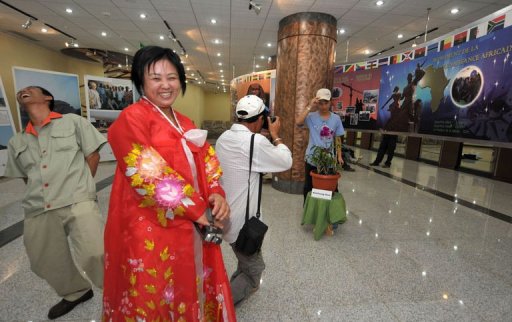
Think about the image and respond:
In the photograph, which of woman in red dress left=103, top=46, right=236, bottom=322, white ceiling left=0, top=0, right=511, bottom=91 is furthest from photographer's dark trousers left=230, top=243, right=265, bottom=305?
white ceiling left=0, top=0, right=511, bottom=91

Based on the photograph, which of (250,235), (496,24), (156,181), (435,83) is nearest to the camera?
(156,181)

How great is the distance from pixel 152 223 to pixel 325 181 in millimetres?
1923

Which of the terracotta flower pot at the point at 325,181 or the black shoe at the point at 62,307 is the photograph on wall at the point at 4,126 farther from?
the terracotta flower pot at the point at 325,181

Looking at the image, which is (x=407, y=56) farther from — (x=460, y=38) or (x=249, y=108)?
(x=249, y=108)

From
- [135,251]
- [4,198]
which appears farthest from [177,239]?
[4,198]

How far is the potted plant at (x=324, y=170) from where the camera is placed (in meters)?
2.59

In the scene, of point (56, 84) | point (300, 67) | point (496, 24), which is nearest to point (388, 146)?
point (496, 24)

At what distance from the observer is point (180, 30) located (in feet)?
22.8

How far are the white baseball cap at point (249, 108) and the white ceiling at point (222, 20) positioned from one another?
4169 mm

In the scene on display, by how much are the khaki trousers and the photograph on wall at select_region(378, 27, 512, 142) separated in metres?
4.59

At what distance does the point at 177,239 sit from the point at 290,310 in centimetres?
117

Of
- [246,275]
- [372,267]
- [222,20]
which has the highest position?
[222,20]

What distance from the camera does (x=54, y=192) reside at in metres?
1.51

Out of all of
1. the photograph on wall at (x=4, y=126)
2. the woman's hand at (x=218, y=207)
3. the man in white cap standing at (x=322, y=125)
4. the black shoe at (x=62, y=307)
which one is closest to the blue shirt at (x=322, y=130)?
the man in white cap standing at (x=322, y=125)
